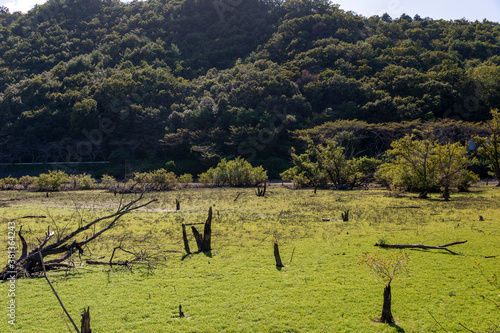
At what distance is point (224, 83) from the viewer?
198 ft

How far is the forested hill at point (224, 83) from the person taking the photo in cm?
4859

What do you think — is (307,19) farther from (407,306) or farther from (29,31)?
(407,306)

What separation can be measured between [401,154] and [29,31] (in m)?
82.0

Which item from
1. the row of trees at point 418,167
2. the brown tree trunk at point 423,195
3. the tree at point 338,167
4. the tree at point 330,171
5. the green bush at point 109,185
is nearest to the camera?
the brown tree trunk at point 423,195

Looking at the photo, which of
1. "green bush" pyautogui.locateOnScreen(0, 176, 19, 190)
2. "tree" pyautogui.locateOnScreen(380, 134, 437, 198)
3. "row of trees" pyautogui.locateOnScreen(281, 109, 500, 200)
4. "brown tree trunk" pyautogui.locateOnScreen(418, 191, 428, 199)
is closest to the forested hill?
"row of trees" pyautogui.locateOnScreen(281, 109, 500, 200)

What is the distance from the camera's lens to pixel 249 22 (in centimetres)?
8212

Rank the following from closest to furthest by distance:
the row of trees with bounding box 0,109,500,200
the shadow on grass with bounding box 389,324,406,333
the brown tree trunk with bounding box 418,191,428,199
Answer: the shadow on grass with bounding box 389,324,406,333
the brown tree trunk with bounding box 418,191,428,199
the row of trees with bounding box 0,109,500,200

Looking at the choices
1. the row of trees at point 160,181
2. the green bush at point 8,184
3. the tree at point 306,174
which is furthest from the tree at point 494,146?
the green bush at point 8,184

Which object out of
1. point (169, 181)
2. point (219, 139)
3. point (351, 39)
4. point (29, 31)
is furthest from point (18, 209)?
point (29, 31)

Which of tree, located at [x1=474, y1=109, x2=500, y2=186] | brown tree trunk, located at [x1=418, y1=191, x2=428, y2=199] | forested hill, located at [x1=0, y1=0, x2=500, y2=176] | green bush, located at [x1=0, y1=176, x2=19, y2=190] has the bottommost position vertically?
green bush, located at [x1=0, y1=176, x2=19, y2=190]

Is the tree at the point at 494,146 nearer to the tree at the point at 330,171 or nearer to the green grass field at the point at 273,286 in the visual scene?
the green grass field at the point at 273,286

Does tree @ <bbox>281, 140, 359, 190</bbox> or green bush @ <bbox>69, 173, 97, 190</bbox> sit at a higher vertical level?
tree @ <bbox>281, 140, 359, 190</bbox>

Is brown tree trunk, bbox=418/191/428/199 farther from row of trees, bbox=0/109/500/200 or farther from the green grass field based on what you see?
the green grass field

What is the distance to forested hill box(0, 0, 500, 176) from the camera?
159ft
